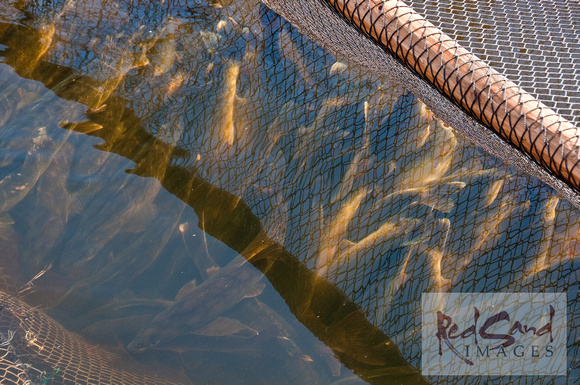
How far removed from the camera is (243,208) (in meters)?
2.57

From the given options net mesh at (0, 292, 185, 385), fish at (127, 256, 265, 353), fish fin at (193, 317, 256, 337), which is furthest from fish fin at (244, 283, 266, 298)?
net mesh at (0, 292, 185, 385)

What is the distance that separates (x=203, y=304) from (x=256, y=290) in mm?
232

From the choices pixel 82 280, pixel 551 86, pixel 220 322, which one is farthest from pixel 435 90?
pixel 82 280

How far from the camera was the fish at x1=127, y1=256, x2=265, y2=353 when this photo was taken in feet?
7.03

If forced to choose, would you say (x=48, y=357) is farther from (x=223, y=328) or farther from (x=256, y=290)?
(x=256, y=290)

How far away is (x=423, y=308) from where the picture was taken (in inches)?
90.9

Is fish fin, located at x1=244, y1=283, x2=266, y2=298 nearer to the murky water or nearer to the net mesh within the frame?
the murky water

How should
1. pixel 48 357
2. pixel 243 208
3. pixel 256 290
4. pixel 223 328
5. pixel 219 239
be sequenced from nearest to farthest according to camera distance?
1. pixel 48 357
2. pixel 223 328
3. pixel 256 290
4. pixel 219 239
5. pixel 243 208

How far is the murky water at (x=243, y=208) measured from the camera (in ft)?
7.23

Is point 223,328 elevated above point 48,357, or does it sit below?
below

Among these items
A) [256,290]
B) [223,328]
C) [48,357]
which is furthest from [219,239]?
[48,357]

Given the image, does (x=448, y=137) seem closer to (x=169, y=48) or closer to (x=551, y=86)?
(x=551, y=86)

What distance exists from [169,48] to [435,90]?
1.83m

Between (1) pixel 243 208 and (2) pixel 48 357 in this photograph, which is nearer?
(2) pixel 48 357
